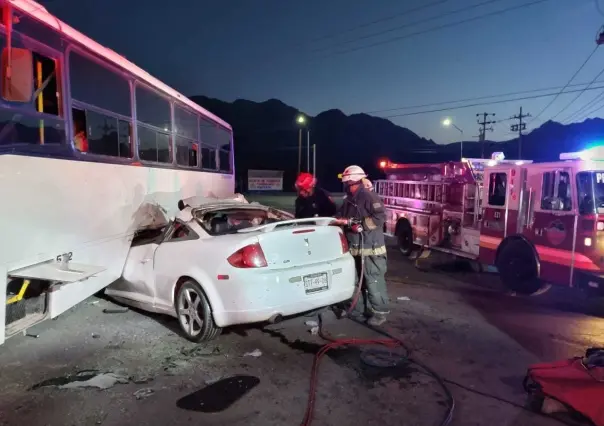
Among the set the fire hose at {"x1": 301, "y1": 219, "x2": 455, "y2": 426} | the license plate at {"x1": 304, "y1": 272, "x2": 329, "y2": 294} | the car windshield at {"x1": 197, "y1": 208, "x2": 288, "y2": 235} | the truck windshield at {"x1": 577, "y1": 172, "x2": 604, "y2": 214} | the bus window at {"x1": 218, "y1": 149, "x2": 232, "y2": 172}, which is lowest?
the fire hose at {"x1": 301, "y1": 219, "x2": 455, "y2": 426}

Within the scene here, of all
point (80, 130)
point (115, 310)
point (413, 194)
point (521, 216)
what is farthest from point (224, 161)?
point (521, 216)

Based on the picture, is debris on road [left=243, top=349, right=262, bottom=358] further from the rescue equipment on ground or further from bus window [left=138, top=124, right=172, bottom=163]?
bus window [left=138, top=124, right=172, bottom=163]

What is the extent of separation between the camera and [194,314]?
16.9 ft

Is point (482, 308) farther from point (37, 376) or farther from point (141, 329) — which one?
point (37, 376)

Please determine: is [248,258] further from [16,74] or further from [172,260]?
[16,74]

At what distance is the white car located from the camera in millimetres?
4742

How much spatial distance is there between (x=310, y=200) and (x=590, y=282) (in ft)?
15.1

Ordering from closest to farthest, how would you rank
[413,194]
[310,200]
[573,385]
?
1. [573,385]
2. [310,200]
3. [413,194]

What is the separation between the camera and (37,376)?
167 inches

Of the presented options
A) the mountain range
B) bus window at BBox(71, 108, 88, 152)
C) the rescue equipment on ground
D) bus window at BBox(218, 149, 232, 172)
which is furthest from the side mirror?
the mountain range

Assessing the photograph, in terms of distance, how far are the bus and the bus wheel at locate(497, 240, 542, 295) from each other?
5961 mm

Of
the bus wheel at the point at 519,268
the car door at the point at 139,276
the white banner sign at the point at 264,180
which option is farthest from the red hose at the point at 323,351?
the white banner sign at the point at 264,180

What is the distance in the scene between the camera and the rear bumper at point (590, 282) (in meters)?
6.31

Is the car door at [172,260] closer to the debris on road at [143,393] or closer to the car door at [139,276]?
the car door at [139,276]
